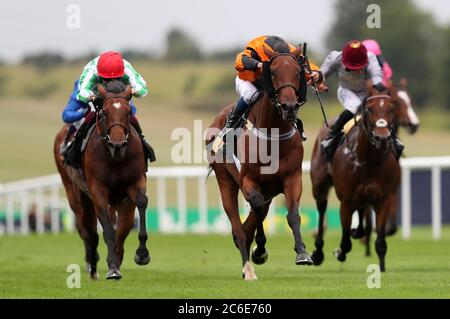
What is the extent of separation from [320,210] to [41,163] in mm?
42663

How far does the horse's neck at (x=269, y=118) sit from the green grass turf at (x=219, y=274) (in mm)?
1323

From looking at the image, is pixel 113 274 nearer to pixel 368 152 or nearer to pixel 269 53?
pixel 269 53

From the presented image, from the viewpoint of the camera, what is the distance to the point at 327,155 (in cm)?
1469

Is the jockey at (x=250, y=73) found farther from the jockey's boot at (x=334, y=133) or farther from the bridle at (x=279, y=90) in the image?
the jockey's boot at (x=334, y=133)

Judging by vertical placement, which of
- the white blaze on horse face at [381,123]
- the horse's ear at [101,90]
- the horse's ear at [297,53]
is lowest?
the white blaze on horse face at [381,123]

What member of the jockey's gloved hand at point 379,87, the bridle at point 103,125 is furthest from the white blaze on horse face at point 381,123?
the bridle at point 103,125

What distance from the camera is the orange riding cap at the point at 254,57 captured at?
11.6 meters

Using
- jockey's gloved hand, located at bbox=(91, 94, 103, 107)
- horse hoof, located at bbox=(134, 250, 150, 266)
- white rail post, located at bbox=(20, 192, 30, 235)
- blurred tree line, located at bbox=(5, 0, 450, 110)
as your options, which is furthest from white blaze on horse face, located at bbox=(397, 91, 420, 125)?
blurred tree line, located at bbox=(5, 0, 450, 110)

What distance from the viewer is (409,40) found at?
8150cm

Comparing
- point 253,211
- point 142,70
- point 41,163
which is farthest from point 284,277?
point 142,70

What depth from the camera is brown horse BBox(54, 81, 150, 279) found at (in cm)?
1155

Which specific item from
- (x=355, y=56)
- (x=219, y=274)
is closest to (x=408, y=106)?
(x=355, y=56)

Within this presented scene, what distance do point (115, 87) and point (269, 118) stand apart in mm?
1435
